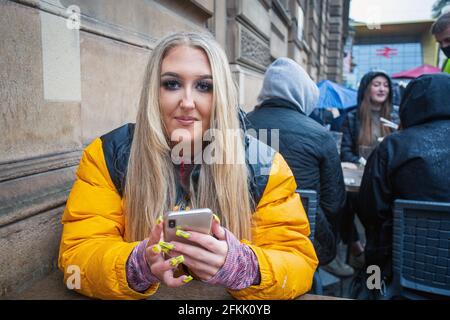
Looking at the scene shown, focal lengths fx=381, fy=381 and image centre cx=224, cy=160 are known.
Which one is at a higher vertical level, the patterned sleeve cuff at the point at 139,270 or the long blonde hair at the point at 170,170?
the long blonde hair at the point at 170,170

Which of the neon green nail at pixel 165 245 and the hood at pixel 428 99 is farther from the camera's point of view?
the hood at pixel 428 99

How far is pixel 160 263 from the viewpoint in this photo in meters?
1.05

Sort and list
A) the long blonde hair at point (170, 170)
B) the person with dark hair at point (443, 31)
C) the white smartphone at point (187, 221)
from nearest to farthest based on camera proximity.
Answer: the white smartphone at point (187, 221), the long blonde hair at point (170, 170), the person with dark hair at point (443, 31)

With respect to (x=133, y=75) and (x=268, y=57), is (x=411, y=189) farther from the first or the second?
(x=268, y=57)

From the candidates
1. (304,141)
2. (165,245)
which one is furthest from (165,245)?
(304,141)

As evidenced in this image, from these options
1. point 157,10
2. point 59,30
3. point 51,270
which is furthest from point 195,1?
point 51,270

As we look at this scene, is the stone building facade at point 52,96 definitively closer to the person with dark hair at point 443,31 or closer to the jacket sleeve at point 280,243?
the jacket sleeve at point 280,243

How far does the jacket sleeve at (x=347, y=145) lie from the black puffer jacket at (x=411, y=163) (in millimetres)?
1934

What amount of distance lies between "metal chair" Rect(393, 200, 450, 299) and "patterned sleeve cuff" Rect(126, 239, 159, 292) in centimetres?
131

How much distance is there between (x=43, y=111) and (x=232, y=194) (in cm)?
95

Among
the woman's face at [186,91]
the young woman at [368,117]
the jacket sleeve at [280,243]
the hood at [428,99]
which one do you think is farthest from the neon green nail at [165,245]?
the young woman at [368,117]

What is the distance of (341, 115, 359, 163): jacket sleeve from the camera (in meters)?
4.29

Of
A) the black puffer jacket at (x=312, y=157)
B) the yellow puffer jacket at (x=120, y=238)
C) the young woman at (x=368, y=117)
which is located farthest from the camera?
the young woman at (x=368, y=117)

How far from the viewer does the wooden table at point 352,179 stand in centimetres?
304
